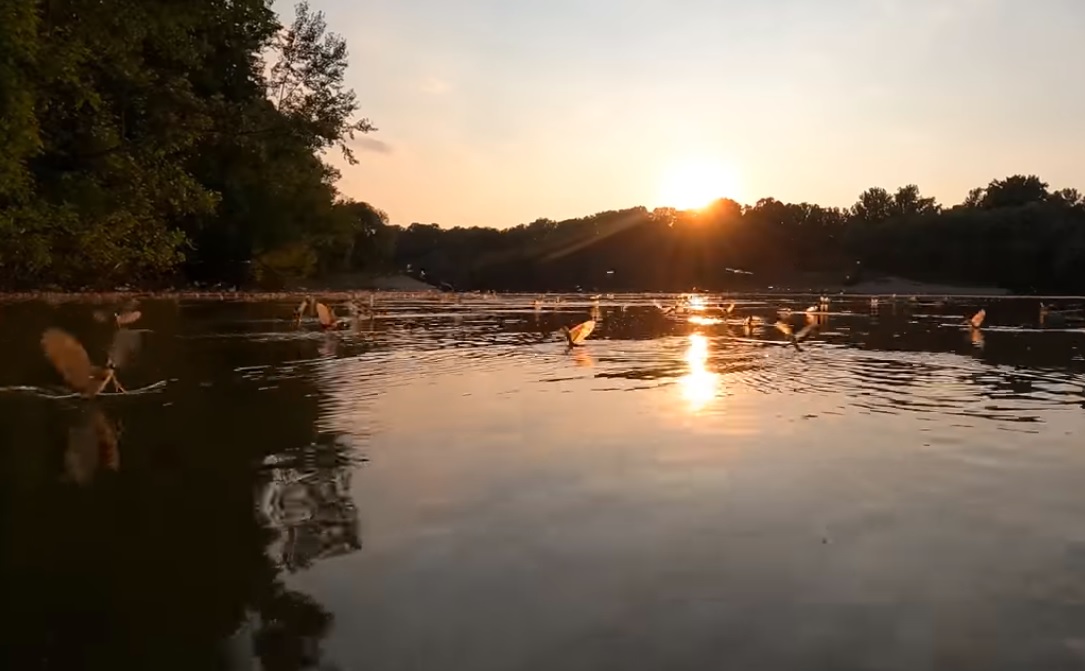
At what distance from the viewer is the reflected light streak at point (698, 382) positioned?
1578 centimetres

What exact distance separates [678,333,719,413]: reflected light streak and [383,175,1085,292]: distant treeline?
103839 millimetres

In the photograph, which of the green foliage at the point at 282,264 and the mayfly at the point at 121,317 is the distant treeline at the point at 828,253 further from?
the mayfly at the point at 121,317

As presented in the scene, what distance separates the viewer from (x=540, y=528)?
25.8ft

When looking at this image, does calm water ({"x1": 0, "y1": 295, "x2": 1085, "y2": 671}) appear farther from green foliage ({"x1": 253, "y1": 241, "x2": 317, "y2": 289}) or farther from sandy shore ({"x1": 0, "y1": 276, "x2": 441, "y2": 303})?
green foliage ({"x1": 253, "y1": 241, "x2": 317, "y2": 289})

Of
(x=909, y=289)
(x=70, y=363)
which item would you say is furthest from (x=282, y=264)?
(x=909, y=289)

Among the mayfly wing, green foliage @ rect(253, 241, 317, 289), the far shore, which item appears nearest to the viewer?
the mayfly wing

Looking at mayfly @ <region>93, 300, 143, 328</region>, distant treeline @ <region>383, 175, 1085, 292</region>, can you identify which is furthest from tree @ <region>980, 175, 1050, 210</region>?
mayfly @ <region>93, 300, 143, 328</region>

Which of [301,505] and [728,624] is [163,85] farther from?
[728,624]

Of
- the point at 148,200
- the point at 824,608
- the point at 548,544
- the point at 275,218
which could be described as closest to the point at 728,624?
the point at 824,608

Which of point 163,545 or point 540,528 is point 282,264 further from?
point 540,528

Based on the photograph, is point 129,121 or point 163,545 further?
point 129,121

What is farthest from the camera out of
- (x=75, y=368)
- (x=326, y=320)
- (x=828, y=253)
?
(x=828, y=253)

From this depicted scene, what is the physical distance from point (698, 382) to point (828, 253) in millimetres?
172149

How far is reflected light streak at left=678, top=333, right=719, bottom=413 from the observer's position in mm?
15781
